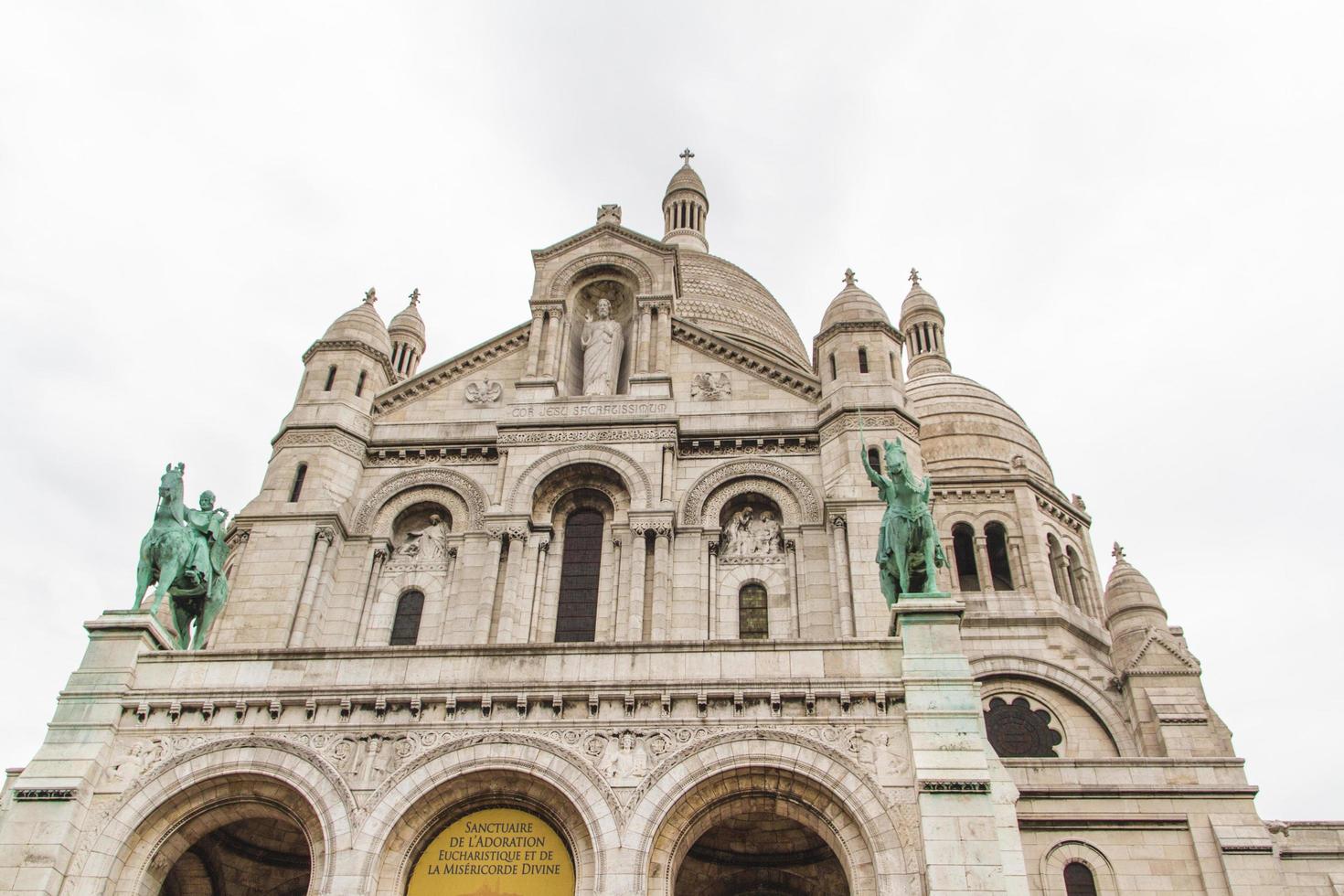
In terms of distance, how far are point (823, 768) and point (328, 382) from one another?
1686 centimetres

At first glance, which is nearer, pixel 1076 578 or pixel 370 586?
pixel 370 586

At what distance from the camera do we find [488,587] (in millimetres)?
24125

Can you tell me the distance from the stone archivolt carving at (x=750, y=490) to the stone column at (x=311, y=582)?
7.63 meters

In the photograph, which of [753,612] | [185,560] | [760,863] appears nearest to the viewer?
[760,863]

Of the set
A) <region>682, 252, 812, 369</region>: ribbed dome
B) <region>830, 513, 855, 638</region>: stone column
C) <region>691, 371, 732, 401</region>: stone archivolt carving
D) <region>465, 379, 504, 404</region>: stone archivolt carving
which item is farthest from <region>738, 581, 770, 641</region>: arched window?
<region>682, 252, 812, 369</region>: ribbed dome

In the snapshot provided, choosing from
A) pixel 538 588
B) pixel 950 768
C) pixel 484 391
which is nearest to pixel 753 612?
pixel 538 588

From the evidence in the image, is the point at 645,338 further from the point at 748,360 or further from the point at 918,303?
the point at 918,303

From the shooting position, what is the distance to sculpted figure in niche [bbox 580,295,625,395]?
28250 mm

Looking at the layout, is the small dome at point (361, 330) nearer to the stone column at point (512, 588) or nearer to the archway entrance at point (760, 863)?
the stone column at point (512, 588)

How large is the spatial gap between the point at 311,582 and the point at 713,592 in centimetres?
836

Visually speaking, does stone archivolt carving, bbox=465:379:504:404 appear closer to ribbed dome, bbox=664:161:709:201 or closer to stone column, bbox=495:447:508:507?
stone column, bbox=495:447:508:507

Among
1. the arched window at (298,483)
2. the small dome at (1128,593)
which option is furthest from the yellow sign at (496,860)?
the small dome at (1128,593)

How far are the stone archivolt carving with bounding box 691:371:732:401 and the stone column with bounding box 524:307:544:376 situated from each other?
150 inches

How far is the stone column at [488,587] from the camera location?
23.3m
